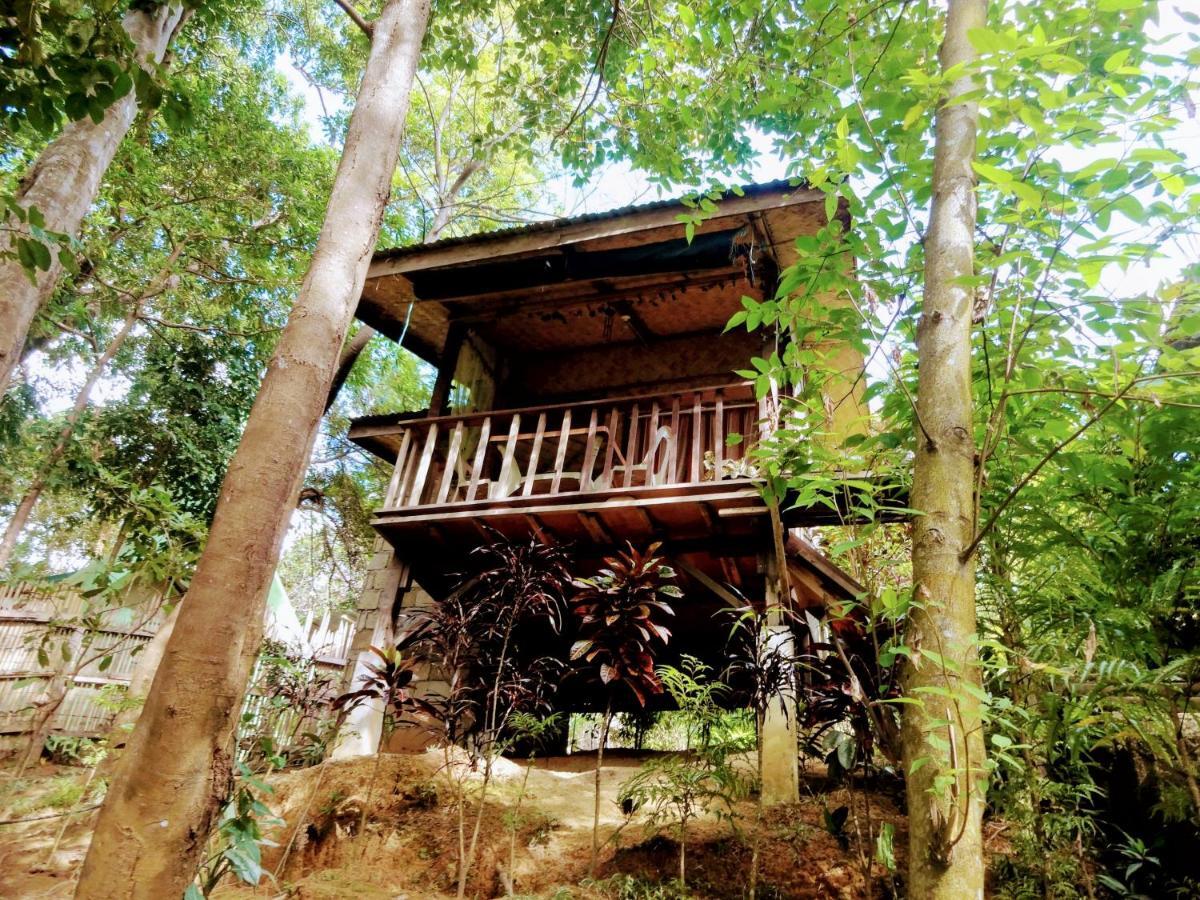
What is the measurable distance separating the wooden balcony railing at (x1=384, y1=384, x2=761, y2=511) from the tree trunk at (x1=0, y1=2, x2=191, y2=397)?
145 inches

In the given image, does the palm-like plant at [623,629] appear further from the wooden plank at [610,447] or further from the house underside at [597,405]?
the wooden plank at [610,447]

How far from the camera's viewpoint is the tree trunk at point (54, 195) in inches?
119

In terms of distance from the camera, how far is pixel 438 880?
177 inches

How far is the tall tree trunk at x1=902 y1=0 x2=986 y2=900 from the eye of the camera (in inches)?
Answer: 51.8

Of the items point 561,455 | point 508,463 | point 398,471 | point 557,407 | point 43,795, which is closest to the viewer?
point 561,455

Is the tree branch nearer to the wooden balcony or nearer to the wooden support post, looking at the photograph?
the wooden balcony

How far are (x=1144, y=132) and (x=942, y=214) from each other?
0.48 meters

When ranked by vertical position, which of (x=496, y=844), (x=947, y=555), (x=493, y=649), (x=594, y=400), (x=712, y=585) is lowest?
(x=496, y=844)

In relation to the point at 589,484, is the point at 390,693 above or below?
below

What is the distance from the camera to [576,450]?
27.2 feet

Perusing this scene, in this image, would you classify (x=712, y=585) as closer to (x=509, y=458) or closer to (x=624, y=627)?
(x=624, y=627)

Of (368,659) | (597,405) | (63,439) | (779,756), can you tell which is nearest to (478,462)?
(597,405)

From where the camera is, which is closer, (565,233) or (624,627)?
(624,627)

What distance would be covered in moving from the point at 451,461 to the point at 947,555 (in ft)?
19.0
